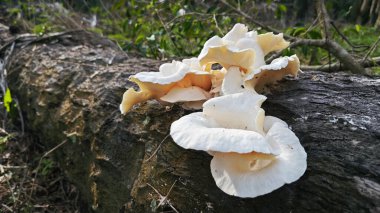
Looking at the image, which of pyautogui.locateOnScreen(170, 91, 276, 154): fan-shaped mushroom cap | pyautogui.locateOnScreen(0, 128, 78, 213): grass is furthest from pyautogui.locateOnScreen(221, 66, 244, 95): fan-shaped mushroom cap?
pyautogui.locateOnScreen(0, 128, 78, 213): grass

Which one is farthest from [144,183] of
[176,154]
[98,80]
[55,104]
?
[55,104]

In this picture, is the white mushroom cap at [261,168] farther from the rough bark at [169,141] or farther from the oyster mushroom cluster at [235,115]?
the rough bark at [169,141]

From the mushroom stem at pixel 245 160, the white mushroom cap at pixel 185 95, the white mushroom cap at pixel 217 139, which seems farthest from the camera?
the white mushroom cap at pixel 185 95

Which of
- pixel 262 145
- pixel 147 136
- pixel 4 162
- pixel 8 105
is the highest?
pixel 262 145

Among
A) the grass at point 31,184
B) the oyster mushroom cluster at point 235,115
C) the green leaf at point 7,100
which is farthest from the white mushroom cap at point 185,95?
the green leaf at point 7,100

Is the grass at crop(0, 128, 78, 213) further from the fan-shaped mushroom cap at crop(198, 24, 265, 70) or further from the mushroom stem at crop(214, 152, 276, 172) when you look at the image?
the mushroom stem at crop(214, 152, 276, 172)

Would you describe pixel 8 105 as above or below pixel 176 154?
below

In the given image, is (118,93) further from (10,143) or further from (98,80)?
(10,143)

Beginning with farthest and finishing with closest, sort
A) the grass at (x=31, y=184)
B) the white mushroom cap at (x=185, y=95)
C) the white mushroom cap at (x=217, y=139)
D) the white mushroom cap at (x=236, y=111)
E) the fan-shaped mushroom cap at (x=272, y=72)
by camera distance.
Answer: the grass at (x=31, y=184)
the white mushroom cap at (x=185, y=95)
the fan-shaped mushroom cap at (x=272, y=72)
the white mushroom cap at (x=236, y=111)
the white mushroom cap at (x=217, y=139)
